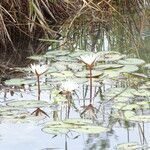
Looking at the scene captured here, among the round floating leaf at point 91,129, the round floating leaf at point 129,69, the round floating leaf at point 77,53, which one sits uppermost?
the round floating leaf at point 77,53

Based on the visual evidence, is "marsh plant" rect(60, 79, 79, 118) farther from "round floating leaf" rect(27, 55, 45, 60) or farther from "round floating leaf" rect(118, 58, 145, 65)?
"round floating leaf" rect(27, 55, 45, 60)

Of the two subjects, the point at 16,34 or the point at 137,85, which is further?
the point at 16,34

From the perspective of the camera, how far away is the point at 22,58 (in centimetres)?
352

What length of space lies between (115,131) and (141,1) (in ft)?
10.7

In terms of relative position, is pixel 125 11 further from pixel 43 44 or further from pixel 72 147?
pixel 72 147

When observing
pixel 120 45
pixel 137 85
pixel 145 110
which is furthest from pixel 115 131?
pixel 120 45

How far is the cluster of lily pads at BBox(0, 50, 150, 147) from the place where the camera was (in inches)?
89.3

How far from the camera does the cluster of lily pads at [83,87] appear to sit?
2268 mm

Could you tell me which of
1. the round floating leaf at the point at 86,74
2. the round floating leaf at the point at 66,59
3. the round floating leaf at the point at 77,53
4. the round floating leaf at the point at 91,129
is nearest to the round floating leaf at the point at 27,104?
the round floating leaf at the point at 91,129

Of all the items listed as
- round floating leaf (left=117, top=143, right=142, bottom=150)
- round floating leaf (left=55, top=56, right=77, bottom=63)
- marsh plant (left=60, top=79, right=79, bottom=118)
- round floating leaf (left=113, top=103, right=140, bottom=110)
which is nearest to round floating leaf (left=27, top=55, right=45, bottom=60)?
round floating leaf (left=55, top=56, right=77, bottom=63)

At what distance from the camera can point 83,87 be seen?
9.12 ft

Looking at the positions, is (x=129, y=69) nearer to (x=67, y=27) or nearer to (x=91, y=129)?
(x=91, y=129)

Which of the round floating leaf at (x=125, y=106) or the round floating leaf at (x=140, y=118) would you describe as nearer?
the round floating leaf at (x=140, y=118)

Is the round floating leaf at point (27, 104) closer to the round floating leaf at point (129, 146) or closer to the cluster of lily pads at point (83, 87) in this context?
the cluster of lily pads at point (83, 87)
